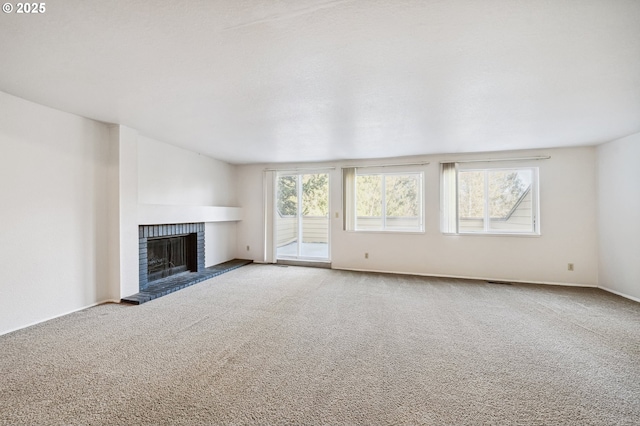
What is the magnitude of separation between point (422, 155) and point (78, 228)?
17.6 ft

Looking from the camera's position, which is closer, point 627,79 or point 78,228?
point 627,79

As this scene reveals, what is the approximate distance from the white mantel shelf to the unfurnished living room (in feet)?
0.13

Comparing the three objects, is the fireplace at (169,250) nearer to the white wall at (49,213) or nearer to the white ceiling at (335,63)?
the white wall at (49,213)

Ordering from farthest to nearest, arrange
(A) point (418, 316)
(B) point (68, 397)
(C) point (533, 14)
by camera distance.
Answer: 1. (A) point (418, 316)
2. (B) point (68, 397)
3. (C) point (533, 14)

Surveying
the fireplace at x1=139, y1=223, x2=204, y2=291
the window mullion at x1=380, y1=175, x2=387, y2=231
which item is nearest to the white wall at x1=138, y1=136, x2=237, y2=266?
the fireplace at x1=139, y1=223, x2=204, y2=291

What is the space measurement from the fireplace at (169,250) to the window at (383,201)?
3.01 metres

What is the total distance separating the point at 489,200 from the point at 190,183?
5.56m

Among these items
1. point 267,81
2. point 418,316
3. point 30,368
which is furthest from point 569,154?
point 30,368

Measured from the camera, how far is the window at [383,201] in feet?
16.9

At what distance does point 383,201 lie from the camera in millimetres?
5332

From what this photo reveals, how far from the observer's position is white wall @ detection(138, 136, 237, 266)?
4.02 meters

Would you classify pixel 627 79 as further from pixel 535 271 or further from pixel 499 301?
pixel 535 271

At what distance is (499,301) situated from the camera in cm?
353

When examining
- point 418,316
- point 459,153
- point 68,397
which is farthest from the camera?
point 459,153
